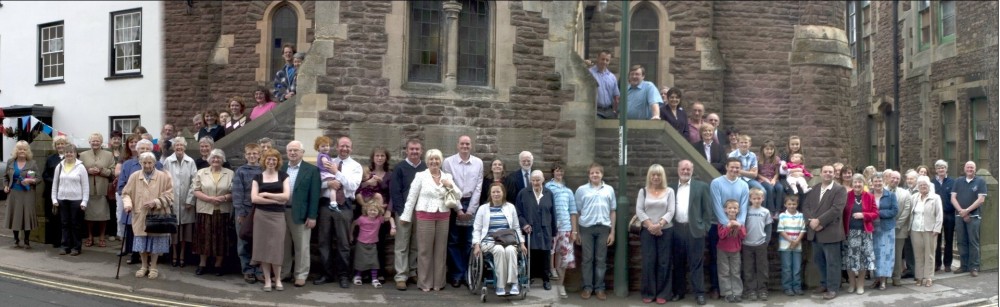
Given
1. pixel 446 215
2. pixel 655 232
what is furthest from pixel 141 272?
pixel 655 232

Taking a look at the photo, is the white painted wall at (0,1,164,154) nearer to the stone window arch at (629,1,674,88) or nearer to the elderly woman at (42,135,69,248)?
the elderly woman at (42,135,69,248)

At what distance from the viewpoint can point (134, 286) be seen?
1006 cm

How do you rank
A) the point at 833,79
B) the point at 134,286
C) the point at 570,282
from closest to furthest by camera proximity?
the point at 134,286, the point at 570,282, the point at 833,79

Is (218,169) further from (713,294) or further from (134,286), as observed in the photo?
(713,294)

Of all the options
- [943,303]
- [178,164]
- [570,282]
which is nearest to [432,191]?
[570,282]

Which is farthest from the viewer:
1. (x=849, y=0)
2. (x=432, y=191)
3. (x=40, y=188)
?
(x=849, y=0)

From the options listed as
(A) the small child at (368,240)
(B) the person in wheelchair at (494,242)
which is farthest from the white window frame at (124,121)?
(B) the person in wheelchair at (494,242)

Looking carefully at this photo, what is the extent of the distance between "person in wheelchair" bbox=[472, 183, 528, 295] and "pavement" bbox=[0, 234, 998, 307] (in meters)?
0.29

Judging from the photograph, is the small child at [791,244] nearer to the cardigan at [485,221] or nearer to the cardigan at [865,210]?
the cardigan at [865,210]

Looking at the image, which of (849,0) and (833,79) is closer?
(833,79)

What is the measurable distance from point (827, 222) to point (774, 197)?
75 cm

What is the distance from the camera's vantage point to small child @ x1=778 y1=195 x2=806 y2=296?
1159 centimetres

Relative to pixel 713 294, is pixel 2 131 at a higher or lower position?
higher

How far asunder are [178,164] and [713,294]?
6922 mm
